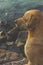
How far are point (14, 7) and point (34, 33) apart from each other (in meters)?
7.73

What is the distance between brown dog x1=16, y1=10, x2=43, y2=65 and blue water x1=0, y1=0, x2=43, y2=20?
625cm

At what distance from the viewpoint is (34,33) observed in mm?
4348

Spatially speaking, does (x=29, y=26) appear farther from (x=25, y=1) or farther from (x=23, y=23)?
(x=25, y=1)

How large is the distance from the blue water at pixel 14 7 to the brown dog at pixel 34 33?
6.25 meters

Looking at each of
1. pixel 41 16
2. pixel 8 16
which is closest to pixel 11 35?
pixel 8 16

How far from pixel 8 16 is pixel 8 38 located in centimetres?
271

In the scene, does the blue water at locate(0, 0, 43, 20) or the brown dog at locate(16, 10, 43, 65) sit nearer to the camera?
the brown dog at locate(16, 10, 43, 65)

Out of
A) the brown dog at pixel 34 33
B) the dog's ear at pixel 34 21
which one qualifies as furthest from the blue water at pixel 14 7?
the dog's ear at pixel 34 21

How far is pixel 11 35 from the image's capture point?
27.5 feet

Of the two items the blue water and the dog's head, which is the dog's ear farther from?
the blue water

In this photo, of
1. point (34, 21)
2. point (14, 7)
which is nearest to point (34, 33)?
point (34, 21)

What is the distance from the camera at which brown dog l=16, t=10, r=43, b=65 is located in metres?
4.27

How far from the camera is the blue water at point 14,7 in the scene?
10962 mm

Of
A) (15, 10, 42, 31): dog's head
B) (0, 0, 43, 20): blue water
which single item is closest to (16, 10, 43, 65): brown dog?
(15, 10, 42, 31): dog's head
